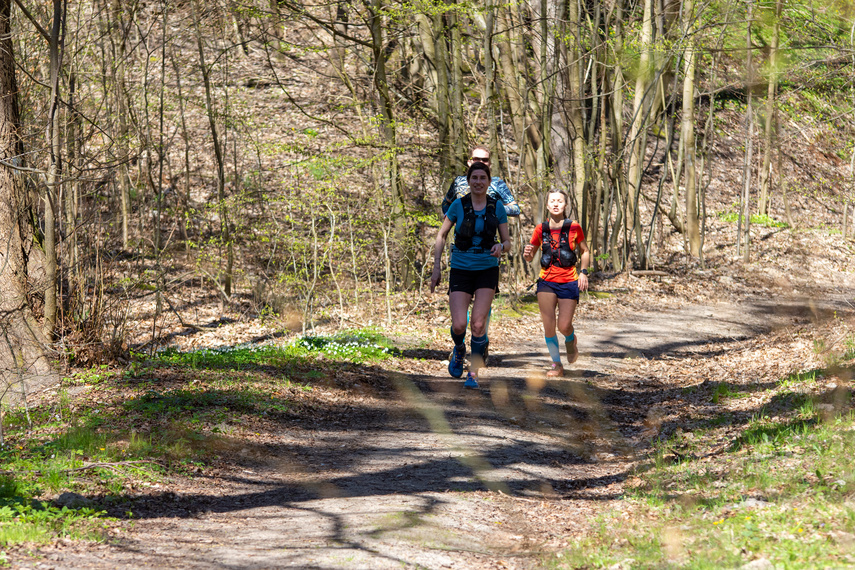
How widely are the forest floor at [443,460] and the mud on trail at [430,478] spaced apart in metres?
0.02

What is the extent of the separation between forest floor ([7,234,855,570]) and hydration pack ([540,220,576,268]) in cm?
145

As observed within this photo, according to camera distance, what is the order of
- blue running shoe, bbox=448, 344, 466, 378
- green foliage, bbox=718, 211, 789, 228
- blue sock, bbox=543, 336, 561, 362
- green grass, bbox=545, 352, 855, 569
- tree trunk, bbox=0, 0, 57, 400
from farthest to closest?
green foliage, bbox=718, 211, 789, 228
blue sock, bbox=543, 336, 561, 362
blue running shoe, bbox=448, 344, 466, 378
tree trunk, bbox=0, 0, 57, 400
green grass, bbox=545, 352, 855, 569

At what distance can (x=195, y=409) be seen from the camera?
7.20 metres

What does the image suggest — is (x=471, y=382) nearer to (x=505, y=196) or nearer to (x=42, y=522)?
(x=505, y=196)

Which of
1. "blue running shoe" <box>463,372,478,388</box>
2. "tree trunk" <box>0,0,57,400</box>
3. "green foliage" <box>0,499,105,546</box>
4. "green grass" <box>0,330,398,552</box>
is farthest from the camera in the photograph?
"blue running shoe" <box>463,372,478,388</box>

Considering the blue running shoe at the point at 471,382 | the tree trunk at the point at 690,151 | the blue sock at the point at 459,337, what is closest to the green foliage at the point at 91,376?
the blue sock at the point at 459,337

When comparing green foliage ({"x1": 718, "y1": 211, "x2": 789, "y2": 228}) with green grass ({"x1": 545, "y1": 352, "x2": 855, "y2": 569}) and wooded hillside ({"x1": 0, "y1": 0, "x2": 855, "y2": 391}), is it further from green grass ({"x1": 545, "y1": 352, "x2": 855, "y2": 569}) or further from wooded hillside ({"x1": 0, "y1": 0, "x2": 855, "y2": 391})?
green grass ({"x1": 545, "y1": 352, "x2": 855, "y2": 569})

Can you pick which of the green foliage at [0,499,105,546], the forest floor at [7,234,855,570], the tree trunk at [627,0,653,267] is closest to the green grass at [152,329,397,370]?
the forest floor at [7,234,855,570]

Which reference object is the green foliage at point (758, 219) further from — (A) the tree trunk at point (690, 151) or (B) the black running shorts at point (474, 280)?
(B) the black running shorts at point (474, 280)

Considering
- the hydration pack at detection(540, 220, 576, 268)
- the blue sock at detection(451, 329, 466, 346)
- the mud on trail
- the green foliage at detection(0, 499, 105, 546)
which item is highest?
the hydration pack at detection(540, 220, 576, 268)

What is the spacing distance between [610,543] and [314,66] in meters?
26.1

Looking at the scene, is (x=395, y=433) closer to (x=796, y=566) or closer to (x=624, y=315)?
(x=796, y=566)

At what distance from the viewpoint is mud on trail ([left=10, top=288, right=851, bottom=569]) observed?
4160mm

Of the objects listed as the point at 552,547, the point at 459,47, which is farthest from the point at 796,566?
the point at 459,47
